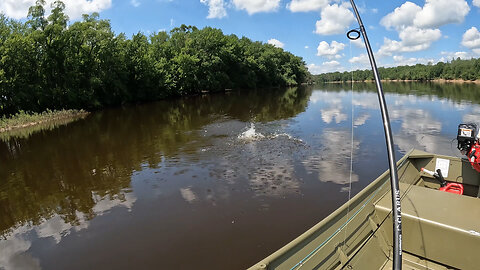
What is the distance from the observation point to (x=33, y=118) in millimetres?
28891

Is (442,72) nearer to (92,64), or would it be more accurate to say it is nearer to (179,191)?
(92,64)

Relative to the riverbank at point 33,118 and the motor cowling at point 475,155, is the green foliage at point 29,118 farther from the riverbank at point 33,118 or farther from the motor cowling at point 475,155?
the motor cowling at point 475,155

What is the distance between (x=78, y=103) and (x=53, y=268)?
117 ft

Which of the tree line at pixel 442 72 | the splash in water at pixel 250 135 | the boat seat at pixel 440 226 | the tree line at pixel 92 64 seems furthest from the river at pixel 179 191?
the tree line at pixel 442 72

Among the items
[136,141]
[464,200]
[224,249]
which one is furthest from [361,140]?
[136,141]

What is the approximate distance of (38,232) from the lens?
312 inches

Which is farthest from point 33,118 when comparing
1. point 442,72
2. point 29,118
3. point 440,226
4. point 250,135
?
point 442,72

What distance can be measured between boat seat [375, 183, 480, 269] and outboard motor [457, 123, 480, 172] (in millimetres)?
1195

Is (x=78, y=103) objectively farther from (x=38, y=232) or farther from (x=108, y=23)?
(x=38, y=232)

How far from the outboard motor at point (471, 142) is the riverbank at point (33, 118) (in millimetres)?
31916

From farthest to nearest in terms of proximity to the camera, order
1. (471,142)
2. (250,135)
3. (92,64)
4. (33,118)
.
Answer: (92,64), (33,118), (250,135), (471,142)

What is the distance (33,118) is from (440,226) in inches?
1343

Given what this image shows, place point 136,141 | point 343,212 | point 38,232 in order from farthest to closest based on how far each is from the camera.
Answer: point 136,141 < point 38,232 < point 343,212

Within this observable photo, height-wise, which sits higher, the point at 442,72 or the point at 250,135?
the point at 442,72
